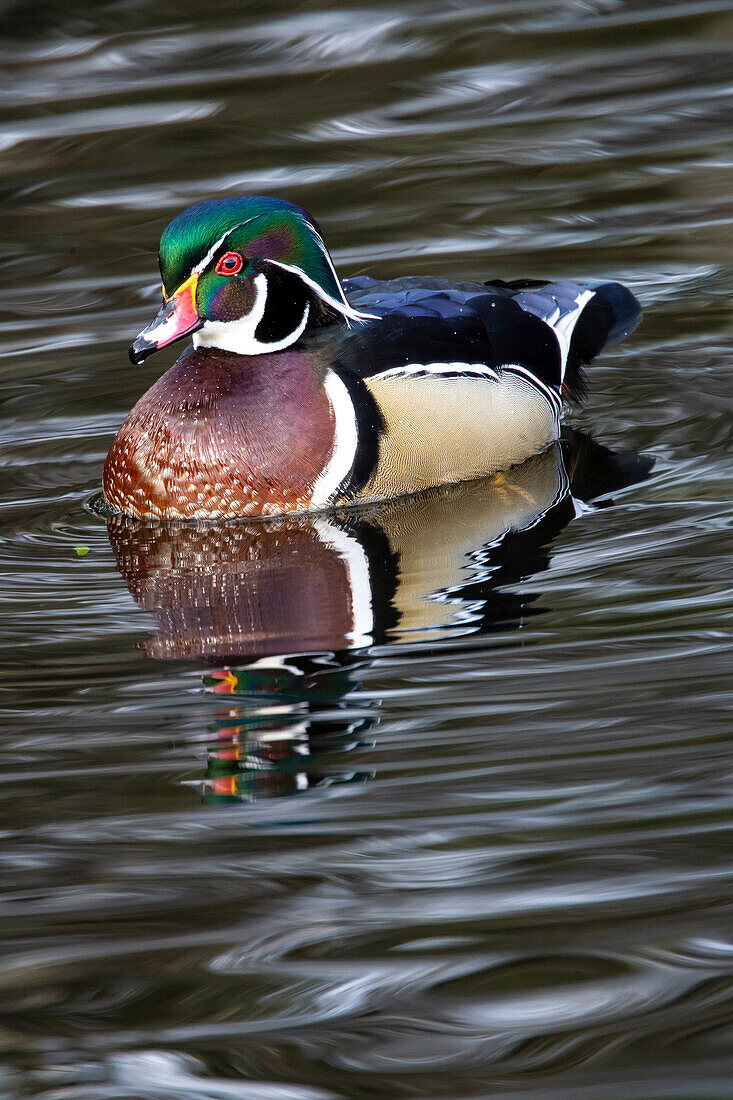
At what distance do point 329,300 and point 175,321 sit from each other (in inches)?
22.4

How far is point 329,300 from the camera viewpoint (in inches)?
234

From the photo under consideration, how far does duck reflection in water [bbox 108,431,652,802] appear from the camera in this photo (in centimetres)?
402

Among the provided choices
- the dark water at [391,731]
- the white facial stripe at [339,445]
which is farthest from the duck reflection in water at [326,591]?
the white facial stripe at [339,445]

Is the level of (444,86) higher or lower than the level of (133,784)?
higher

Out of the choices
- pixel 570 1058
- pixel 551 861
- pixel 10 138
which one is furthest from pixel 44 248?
pixel 570 1058

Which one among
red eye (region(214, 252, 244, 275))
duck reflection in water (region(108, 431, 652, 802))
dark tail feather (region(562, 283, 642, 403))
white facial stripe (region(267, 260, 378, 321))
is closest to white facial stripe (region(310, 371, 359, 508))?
duck reflection in water (region(108, 431, 652, 802))

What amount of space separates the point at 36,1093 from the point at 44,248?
21.5ft

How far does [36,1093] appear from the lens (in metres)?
2.89

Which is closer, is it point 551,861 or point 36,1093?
point 36,1093

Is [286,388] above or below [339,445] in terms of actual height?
above

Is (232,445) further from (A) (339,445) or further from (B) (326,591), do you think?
(B) (326,591)

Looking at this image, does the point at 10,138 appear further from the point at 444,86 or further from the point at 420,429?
the point at 420,429

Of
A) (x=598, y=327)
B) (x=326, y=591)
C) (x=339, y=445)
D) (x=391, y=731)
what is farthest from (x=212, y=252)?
(x=391, y=731)

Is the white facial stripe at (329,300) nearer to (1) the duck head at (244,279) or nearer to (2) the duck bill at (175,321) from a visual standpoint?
(1) the duck head at (244,279)
